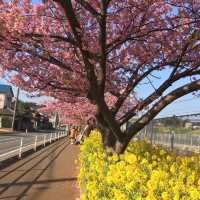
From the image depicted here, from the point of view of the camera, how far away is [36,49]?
35.2ft

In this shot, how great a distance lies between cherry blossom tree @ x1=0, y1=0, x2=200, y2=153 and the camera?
9.05m

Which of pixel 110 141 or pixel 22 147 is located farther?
pixel 22 147

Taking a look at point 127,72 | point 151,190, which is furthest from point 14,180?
point 151,190

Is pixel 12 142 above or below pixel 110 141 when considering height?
above

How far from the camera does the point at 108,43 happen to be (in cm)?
1098

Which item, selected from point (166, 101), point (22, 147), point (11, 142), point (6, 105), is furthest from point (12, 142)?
point (6, 105)

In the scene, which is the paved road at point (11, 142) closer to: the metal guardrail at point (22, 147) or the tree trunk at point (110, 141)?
the metal guardrail at point (22, 147)

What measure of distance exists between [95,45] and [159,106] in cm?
211

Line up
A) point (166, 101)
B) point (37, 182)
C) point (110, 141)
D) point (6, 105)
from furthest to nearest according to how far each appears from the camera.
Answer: point (6, 105) → point (37, 182) → point (110, 141) → point (166, 101)

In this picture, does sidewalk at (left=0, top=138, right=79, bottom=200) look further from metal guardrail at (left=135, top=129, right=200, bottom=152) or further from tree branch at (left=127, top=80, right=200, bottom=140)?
metal guardrail at (left=135, top=129, right=200, bottom=152)

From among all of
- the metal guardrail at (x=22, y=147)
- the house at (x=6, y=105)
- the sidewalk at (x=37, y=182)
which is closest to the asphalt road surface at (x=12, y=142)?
the metal guardrail at (x=22, y=147)

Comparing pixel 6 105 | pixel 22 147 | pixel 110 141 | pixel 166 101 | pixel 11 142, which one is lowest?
pixel 110 141

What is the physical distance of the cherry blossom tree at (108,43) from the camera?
29.7ft

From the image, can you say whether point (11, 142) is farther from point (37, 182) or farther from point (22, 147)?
point (37, 182)
